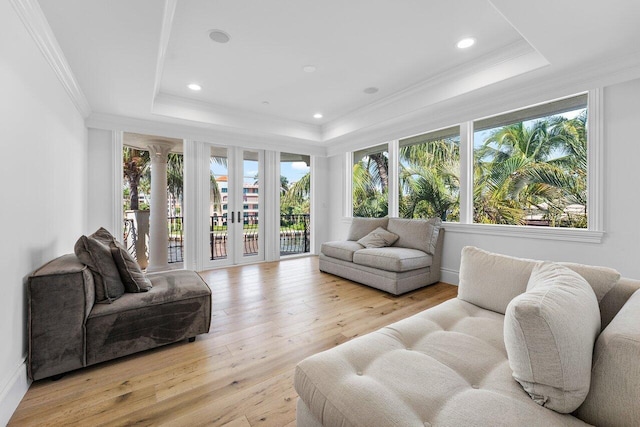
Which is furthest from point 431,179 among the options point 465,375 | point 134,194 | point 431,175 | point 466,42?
point 134,194

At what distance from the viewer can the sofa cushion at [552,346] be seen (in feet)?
3.05

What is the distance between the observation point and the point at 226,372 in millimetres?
1978

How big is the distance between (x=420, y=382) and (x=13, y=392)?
2.17 metres

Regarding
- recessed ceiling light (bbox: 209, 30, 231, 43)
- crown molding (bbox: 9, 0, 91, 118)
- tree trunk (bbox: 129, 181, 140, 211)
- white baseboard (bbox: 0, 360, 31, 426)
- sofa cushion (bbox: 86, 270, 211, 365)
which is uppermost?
recessed ceiling light (bbox: 209, 30, 231, 43)

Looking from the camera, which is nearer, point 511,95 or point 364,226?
point 511,95

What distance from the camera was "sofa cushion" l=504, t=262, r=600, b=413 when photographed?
0.93m

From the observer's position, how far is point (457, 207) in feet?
13.8

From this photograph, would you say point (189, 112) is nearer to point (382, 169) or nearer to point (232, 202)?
point (232, 202)

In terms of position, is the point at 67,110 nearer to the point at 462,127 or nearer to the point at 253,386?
the point at 253,386

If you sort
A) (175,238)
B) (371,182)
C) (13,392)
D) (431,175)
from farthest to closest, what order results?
(175,238) → (371,182) → (431,175) → (13,392)

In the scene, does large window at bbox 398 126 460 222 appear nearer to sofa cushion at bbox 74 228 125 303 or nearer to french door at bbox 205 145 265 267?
french door at bbox 205 145 265 267

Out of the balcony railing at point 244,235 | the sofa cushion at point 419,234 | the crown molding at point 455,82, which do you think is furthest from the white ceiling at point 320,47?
the balcony railing at point 244,235

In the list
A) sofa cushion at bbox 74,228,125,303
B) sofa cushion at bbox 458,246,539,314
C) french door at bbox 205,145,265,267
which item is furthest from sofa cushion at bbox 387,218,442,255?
sofa cushion at bbox 74,228,125,303

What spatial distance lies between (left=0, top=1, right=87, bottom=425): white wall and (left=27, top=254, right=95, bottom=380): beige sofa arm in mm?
66
